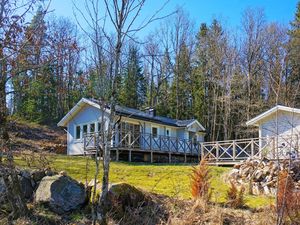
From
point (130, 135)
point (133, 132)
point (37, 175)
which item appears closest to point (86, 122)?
point (133, 132)

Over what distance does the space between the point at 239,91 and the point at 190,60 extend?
19.9 feet

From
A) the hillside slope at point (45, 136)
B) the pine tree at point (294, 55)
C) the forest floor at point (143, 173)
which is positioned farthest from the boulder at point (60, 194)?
the hillside slope at point (45, 136)

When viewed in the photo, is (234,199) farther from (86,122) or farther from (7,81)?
(86,122)

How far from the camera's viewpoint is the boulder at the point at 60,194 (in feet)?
24.1

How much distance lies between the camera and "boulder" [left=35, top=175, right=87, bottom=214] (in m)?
7.34

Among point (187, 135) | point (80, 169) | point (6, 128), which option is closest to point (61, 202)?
point (6, 128)

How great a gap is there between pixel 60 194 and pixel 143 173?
312 inches

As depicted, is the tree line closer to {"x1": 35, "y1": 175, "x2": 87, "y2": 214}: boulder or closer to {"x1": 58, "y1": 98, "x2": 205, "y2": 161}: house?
{"x1": 58, "y1": 98, "x2": 205, "y2": 161}: house

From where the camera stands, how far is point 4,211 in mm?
6938

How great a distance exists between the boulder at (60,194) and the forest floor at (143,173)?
0.21m

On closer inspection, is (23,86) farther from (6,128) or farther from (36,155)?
(36,155)

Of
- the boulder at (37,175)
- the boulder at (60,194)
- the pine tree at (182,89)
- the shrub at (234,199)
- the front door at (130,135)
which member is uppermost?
the pine tree at (182,89)

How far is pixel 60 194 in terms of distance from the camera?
744 centimetres

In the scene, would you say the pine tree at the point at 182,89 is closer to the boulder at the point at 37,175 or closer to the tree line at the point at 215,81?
the tree line at the point at 215,81
